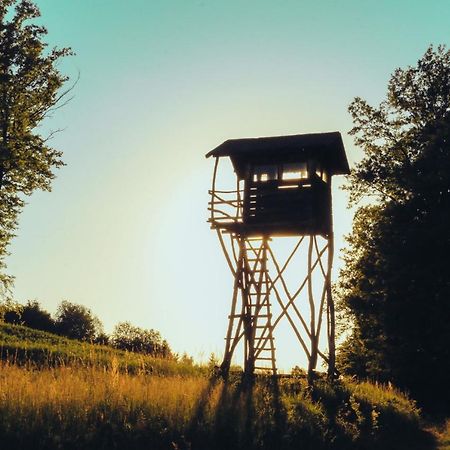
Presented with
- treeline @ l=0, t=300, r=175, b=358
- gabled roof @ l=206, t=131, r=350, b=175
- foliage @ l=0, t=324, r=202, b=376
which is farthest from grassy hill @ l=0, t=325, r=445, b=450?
treeline @ l=0, t=300, r=175, b=358

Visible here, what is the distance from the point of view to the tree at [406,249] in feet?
75.3

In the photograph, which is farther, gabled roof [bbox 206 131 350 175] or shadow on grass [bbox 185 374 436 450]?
gabled roof [bbox 206 131 350 175]

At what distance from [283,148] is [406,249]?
27.0 feet

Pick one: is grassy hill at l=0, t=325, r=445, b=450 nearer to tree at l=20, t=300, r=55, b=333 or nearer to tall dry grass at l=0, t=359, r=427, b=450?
tall dry grass at l=0, t=359, r=427, b=450

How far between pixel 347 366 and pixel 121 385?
19676 mm

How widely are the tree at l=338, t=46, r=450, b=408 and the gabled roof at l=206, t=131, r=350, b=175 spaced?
229 inches

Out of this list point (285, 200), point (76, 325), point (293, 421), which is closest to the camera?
point (293, 421)

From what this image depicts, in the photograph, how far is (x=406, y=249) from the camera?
934 inches

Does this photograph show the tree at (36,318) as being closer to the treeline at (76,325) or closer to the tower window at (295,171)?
the treeline at (76,325)

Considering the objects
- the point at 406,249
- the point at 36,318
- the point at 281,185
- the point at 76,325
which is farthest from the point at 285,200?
the point at 76,325

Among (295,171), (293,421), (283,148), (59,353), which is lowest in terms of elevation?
(293,421)

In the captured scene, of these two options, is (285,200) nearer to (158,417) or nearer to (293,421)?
(293,421)

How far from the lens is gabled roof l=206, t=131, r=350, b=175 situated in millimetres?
18969

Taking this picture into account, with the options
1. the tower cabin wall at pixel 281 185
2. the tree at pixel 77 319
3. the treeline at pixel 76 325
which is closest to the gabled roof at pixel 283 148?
the tower cabin wall at pixel 281 185
